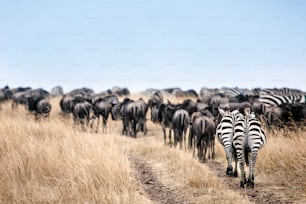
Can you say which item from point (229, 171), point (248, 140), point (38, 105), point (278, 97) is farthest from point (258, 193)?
point (38, 105)

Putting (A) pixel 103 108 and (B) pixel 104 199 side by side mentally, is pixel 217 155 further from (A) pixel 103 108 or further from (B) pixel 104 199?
(A) pixel 103 108

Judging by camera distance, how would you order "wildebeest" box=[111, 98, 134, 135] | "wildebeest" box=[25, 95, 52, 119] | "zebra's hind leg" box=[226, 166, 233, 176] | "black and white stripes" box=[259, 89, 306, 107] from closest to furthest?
"zebra's hind leg" box=[226, 166, 233, 176], "wildebeest" box=[111, 98, 134, 135], "black and white stripes" box=[259, 89, 306, 107], "wildebeest" box=[25, 95, 52, 119]

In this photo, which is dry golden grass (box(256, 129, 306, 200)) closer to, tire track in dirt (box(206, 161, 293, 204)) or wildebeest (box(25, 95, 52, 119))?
tire track in dirt (box(206, 161, 293, 204))

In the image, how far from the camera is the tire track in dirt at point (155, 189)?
382 inches

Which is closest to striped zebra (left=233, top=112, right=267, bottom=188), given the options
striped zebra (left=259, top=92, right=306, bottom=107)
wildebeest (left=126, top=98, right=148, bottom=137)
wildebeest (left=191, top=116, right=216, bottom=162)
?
wildebeest (left=191, top=116, right=216, bottom=162)

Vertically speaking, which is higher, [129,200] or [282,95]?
[282,95]

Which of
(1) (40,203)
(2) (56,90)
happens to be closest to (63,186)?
(1) (40,203)

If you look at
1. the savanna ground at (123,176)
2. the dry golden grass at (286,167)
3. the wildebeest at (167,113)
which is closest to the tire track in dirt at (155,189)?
the savanna ground at (123,176)

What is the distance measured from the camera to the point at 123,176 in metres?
10.1

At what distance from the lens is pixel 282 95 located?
1012 inches

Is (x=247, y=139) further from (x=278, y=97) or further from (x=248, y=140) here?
(x=278, y=97)

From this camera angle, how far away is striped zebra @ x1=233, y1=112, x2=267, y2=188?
10945mm

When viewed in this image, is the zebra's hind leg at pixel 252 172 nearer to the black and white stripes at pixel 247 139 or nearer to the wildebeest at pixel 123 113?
the black and white stripes at pixel 247 139

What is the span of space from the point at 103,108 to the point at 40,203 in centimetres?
1708
